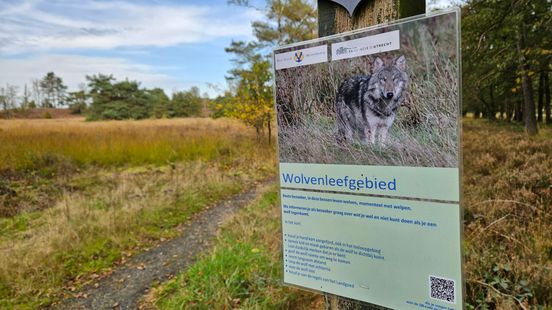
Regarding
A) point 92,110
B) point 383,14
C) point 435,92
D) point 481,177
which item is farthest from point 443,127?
point 92,110

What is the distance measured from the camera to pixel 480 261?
9.03ft

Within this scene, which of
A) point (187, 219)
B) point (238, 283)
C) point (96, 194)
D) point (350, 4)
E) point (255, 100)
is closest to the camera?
point (350, 4)

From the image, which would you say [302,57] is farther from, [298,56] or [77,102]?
[77,102]

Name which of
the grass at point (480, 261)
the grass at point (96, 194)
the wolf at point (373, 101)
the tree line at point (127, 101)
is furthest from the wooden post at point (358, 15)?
the tree line at point (127, 101)

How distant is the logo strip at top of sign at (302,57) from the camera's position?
165cm

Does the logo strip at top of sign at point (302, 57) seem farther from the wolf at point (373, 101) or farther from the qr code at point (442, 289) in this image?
the qr code at point (442, 289)

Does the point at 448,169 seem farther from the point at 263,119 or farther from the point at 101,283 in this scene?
the point at 263,119

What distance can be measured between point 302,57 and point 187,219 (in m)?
4.97

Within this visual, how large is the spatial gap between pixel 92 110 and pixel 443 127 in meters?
48.4

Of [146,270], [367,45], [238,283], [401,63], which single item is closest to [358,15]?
[367,45]

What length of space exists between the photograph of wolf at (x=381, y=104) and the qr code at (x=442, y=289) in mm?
491

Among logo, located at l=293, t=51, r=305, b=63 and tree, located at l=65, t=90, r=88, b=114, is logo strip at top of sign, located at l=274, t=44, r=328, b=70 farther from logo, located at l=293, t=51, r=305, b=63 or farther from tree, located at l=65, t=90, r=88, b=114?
tree, located at l=65, t=90, r=88, b=114

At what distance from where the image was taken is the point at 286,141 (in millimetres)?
1823

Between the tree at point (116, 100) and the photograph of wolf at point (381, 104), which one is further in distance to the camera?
the tree at point (116, 100)
